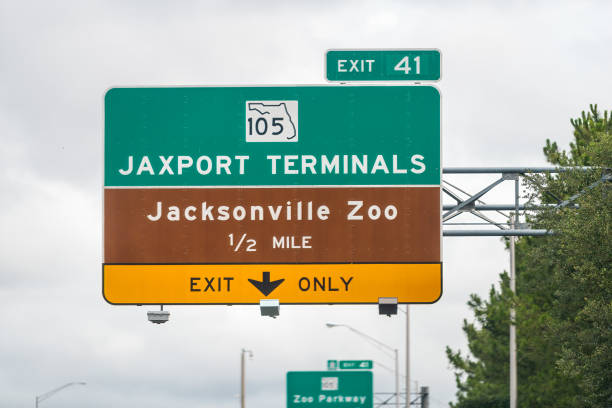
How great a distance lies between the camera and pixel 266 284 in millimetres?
16031

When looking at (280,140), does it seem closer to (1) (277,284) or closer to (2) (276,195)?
(2) (276,195)

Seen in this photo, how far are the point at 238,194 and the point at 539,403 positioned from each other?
121 feet

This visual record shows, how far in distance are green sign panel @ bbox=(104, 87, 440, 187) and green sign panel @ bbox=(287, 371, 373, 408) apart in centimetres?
2740

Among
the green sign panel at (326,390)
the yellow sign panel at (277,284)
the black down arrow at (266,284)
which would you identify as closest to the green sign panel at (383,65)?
the yellow sign panel at (277,284)

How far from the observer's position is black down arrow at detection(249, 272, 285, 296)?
16.0 meters

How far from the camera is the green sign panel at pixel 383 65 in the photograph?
16375 millimetres

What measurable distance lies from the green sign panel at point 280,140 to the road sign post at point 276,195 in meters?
0.01

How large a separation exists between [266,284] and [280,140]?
69.7 inches

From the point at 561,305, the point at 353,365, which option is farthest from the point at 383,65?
the point at 353,365

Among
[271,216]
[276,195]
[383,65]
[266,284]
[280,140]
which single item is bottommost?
[266,284]

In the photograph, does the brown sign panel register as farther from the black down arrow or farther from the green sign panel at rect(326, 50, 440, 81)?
the green sign panel at rect(326, 50, 440, 81)

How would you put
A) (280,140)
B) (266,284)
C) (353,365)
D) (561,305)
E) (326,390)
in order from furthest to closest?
(353,365)
(326,390)
(561,305)
(280,140)
(266,284)

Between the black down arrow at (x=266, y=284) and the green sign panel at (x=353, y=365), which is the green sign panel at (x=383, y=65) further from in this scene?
the green sign panel at (x=353, y=365)

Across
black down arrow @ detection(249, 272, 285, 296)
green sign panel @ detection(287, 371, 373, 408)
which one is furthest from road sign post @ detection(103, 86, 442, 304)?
green sign panel @ detection(287, 371, 373, 408)
